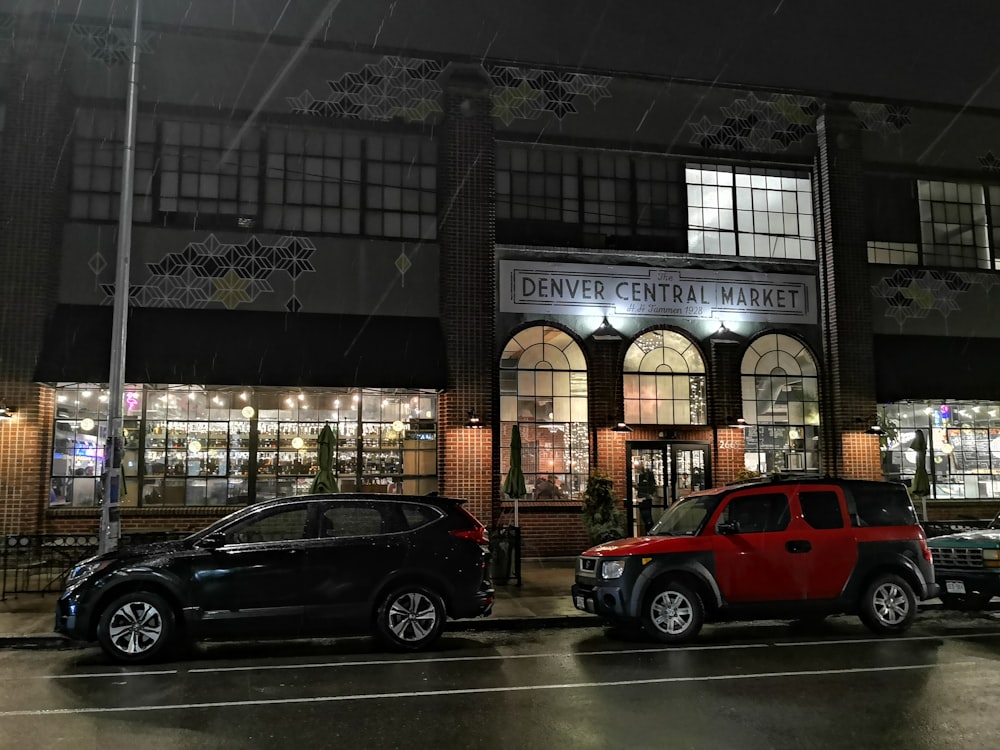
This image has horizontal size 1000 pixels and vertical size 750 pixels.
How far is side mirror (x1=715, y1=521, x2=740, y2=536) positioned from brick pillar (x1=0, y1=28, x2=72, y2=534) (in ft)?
40.9

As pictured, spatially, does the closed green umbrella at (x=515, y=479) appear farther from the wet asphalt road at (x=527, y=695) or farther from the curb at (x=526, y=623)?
the wet asphalt road at (x=527, y=695)

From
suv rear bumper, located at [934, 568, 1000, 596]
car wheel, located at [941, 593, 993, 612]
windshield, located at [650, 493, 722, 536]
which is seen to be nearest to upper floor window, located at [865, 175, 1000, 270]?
car wheel, located at [941, 593, 993, 612]

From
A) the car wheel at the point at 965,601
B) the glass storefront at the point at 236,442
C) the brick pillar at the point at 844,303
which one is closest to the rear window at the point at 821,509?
the car wheel at the point at 965,601

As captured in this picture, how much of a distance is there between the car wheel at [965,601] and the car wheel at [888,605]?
1.70 meters

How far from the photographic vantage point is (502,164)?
17750 mm

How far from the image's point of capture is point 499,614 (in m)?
11.0

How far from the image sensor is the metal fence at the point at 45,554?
1295 centimetres

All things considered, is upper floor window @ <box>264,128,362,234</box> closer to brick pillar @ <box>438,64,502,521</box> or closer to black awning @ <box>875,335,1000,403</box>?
brick pillar @ <box>438,64,502,521</box>

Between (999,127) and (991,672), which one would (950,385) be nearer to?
(999,127)

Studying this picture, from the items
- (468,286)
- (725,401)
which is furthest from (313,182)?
(725,401)

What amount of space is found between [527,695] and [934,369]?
15436mm

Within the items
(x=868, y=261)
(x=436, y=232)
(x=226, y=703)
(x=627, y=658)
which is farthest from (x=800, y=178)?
(x=226, y=703)

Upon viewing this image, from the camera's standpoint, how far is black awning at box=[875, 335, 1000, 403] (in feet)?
60.0

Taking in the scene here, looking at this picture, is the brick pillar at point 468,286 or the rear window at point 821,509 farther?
the brick pillar at point 468,286
